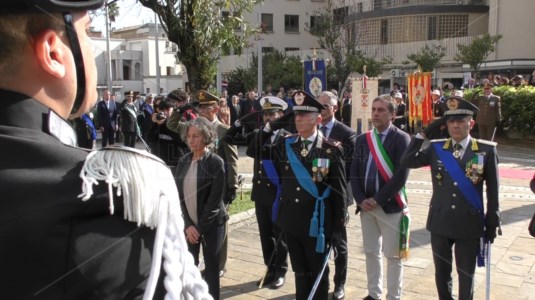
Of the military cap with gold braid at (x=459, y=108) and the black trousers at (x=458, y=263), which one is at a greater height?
the military cap with gold braid at (x=459, y=108)

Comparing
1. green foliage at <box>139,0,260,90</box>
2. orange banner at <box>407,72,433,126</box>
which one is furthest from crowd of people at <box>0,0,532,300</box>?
orange banner at <box>407,72,433,126</box>

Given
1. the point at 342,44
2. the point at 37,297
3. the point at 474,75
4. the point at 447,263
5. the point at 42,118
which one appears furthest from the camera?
the point at 342,44

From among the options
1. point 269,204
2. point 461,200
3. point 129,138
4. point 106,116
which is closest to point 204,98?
point 269,204

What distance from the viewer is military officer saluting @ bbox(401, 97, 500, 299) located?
4.22m

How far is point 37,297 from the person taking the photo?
87cm

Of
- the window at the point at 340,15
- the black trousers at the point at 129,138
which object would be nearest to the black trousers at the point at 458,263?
the black trousers at the point at 129,138

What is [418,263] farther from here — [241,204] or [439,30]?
[439,30]

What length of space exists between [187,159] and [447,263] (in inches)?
102

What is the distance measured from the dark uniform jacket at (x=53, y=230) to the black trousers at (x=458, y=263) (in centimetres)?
391

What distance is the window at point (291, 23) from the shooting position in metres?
49.4

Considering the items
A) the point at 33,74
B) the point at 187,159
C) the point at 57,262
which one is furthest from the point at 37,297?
the point at 187,159

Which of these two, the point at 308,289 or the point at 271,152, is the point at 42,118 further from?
the point at 271,152

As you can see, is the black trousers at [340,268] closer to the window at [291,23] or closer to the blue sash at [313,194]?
the blue sash at [313,194]

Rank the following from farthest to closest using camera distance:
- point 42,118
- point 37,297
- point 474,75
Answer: point 474,75 → point 42,118 → point 37,297
